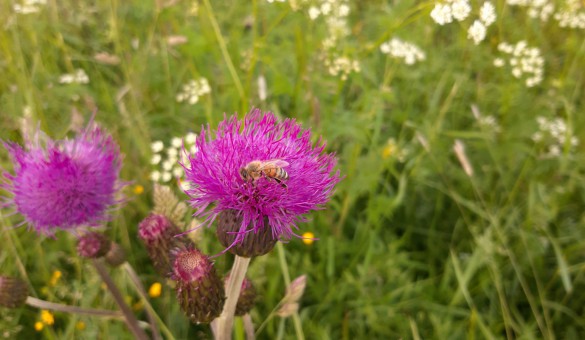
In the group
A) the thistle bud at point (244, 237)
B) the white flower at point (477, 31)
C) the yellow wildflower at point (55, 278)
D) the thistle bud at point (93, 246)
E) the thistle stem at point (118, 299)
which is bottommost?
the yellow wildflower at point (55, 278)

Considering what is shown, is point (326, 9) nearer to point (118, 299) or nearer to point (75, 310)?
point (118, 299)

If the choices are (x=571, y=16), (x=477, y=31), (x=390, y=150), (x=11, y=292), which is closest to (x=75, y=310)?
(x=11, y=292)

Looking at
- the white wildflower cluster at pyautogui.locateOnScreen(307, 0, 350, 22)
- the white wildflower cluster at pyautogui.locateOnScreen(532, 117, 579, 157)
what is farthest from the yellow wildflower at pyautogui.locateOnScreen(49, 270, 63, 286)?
the white wildflower cluster at pyautogui.locateOnScreen(532, 117, 579, 157)

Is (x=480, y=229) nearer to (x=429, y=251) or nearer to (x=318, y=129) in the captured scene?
(x=429, y=251)

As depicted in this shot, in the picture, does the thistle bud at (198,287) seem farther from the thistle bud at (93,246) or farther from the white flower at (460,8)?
the white flower at (460,8)

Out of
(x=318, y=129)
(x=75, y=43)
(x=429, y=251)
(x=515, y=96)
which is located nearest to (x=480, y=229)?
Result: (x=429, y=251)

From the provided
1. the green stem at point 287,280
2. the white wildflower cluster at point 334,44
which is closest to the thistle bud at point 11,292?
the green stem at point 287,280
